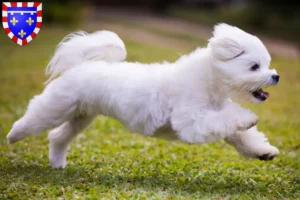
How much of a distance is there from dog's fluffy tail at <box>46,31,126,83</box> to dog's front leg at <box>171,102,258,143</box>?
1203 mm

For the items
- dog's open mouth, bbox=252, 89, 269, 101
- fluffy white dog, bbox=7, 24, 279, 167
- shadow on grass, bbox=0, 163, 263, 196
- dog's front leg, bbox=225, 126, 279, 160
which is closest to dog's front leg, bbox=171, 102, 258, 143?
fluffy white dog, bbox=7, 24, 279, 167

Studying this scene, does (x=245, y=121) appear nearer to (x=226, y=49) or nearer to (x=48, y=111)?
(x=226, y=49)

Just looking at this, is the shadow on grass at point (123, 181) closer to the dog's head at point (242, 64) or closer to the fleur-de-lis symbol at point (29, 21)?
the dog's head at point (242, 64)

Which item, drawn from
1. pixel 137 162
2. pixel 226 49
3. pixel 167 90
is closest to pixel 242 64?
pixel 226 49

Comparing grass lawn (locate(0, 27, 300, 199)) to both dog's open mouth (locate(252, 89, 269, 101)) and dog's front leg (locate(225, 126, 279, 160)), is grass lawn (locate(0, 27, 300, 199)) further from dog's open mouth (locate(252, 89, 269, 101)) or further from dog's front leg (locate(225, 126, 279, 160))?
dog's open mouth (locate(252, 89, 269, 101))

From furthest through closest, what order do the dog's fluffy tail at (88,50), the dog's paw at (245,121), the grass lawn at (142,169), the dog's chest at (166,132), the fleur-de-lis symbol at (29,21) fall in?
the dog's fluffy tail at (88,50) → the fleur-de-lis symbol at (29,21) → the dog's chest at (166,132) → the grass lawn at (142,169) → the dog's paw at (245,121)

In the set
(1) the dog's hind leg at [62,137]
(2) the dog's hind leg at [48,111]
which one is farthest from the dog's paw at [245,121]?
(1) the dog's hind leg at [62,137]

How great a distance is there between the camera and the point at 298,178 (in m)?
6.24

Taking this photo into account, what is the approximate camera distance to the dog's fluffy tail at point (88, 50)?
6.32m

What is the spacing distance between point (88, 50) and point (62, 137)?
119 centimetres

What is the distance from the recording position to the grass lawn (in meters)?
5.48

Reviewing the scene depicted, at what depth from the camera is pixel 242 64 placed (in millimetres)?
5395

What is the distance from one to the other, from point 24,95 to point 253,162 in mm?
6964

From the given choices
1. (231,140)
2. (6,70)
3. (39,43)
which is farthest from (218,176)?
(39,43)
